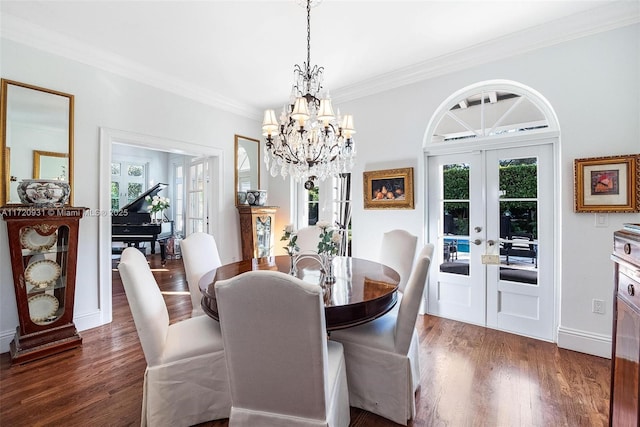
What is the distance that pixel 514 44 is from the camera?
280 cm

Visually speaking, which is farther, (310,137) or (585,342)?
(585,342)

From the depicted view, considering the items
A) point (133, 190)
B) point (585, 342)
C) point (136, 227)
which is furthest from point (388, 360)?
point (133, 190)

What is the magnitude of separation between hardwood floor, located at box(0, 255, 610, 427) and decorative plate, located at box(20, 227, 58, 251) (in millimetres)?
934

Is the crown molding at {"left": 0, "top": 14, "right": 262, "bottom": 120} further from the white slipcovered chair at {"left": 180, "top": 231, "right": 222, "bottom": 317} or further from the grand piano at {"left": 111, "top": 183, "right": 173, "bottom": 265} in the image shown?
the grand piano at {"left": 111, "top": 183, "right": 173, "bottom": 265}

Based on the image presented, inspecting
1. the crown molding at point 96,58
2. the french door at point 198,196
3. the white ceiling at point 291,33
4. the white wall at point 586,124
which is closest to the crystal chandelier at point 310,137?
the white ceiling at point 291,33

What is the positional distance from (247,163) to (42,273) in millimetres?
2818

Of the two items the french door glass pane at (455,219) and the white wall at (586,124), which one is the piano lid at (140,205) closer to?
the french door glass pane at (455,219)

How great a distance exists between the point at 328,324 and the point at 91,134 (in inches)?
124

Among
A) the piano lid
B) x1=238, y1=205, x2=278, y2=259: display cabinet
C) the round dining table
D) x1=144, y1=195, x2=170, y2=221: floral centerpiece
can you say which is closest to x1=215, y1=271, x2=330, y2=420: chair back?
the round dining table

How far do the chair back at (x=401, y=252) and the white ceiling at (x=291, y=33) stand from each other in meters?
1.89

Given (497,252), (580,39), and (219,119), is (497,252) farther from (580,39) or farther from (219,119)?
(219,119)

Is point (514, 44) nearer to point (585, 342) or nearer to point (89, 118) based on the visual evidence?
point (585, 342)

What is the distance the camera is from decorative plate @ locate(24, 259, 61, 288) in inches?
99.4

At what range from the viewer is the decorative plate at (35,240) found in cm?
249
